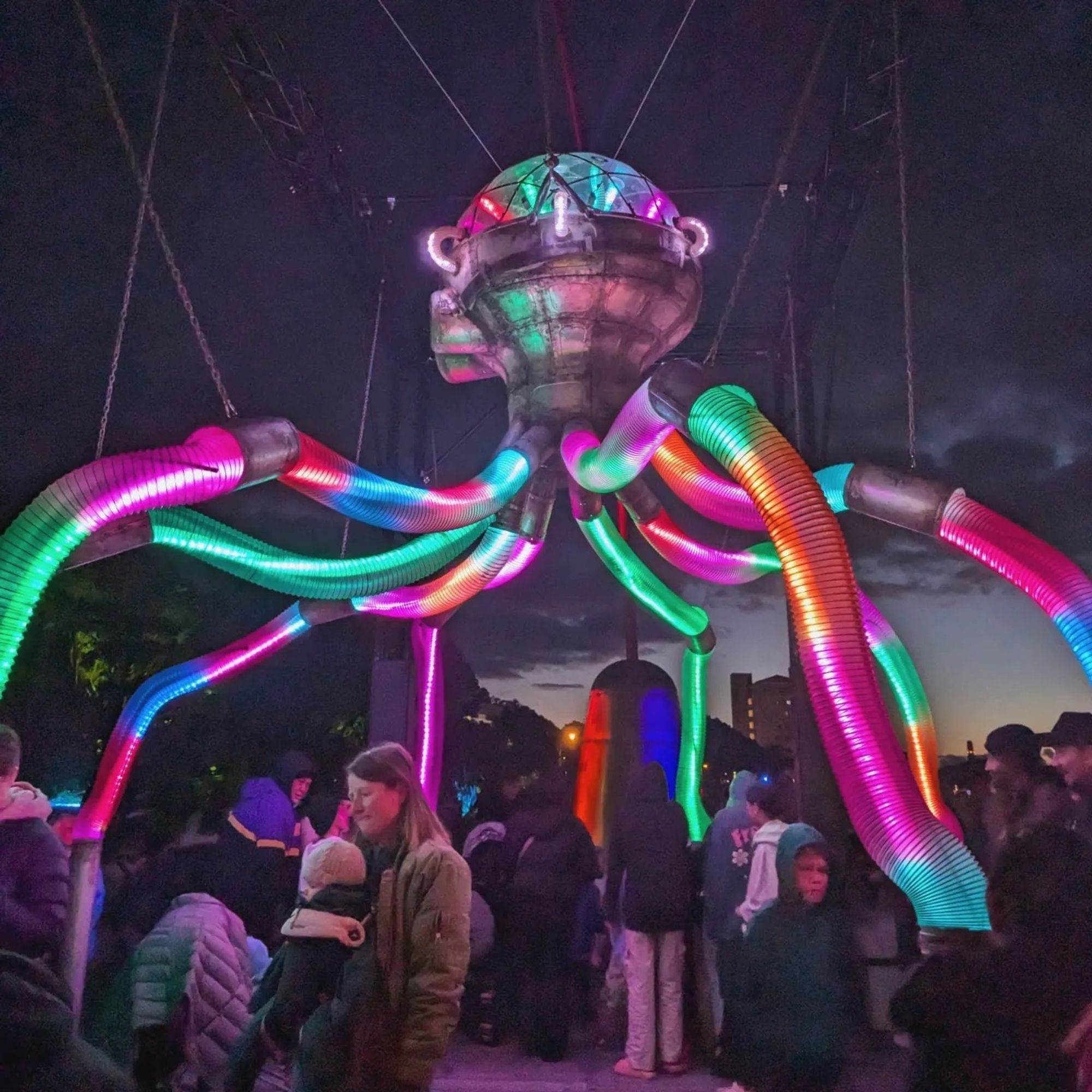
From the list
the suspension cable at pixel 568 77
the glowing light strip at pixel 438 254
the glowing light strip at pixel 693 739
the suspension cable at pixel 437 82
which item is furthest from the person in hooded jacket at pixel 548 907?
the suspension cable at pixel 437 82

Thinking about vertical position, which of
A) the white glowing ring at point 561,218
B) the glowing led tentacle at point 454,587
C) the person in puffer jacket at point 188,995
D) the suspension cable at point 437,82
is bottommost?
the person in puffer jacket at point 188,995

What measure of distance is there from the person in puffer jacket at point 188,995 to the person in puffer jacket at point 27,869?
0.38m

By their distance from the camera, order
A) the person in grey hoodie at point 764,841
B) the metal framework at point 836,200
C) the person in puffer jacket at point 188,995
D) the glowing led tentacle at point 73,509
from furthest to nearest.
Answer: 1. the metal framework at point 836,200
2. the person in grey hoodie at point 764,841
3. the glowing led tentacle at point 73,509
4. the person in puffer jacket at point 188,995

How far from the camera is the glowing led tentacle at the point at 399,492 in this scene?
476 cm

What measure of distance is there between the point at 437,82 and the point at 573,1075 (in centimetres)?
759

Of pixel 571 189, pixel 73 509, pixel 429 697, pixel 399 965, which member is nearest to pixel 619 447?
pixel 571 189

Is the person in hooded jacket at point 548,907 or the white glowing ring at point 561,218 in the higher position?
the white glowing ring at point 561,218

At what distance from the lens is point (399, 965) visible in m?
2.38

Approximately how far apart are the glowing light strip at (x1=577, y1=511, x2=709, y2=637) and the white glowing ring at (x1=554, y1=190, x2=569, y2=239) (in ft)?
7.09

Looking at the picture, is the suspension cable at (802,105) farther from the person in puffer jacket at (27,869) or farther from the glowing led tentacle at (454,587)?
the person in puffer jacket at (27,869)

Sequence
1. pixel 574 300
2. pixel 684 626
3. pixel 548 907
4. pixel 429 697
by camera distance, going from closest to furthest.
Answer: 1. pixel 548 907
2. pixel 574 300
3. pixel 684 626
4. pixel 429 697

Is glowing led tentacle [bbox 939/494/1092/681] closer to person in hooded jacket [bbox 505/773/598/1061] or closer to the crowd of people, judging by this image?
the crowd of people

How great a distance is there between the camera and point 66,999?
1.58 meters

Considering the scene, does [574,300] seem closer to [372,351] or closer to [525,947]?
[525,947]
